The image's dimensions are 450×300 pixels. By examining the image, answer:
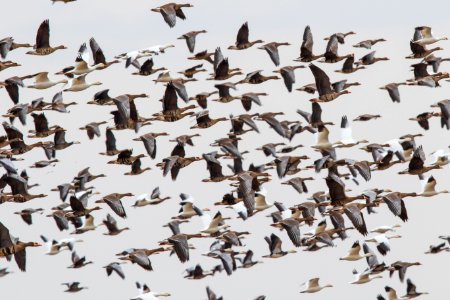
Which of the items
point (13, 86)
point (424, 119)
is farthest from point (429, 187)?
point (13, 86)

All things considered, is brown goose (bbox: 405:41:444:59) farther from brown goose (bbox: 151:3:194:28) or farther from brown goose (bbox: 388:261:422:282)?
brown goose (bbox: 151:3:194:28)

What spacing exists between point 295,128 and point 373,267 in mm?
5381

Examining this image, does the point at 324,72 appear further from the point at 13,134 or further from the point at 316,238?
the point at 13,134

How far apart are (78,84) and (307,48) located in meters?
7.35

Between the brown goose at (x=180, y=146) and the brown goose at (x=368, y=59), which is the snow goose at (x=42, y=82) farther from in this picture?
the brown goose at (x=368, y=59)

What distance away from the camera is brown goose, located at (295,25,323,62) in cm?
4906

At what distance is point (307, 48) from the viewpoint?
4956 cm

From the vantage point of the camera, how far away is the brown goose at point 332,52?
5006cm

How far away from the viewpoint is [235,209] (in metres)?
50.3

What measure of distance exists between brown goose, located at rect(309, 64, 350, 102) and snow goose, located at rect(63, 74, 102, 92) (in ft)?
23.2

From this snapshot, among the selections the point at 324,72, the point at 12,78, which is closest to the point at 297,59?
the point at 324,72

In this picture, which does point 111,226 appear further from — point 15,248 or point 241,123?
point 15,248

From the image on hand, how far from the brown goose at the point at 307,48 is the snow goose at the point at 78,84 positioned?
653cm

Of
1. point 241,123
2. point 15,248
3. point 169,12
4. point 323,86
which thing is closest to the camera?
point 15,248
